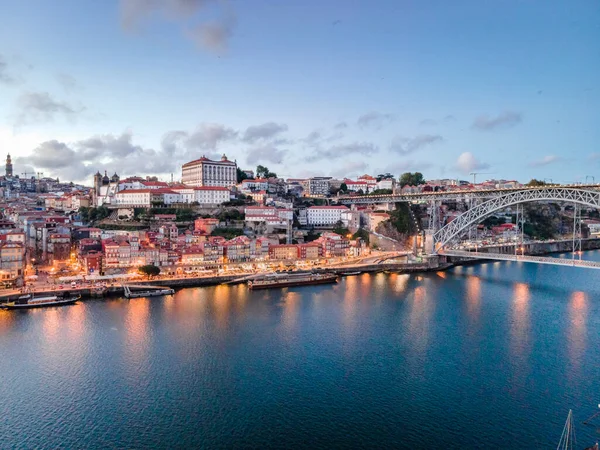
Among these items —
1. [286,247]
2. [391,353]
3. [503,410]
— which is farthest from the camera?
[286,247]

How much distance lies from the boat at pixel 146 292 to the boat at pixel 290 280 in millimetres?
2957

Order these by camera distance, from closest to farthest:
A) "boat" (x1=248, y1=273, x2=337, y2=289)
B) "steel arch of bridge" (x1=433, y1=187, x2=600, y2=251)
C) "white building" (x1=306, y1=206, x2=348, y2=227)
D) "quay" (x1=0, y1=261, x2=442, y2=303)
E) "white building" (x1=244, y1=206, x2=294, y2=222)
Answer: "quay" (x1=0, y1=261, x2=442, y2=303), "steel arch of bridge" (x1=433, y1=187, x2=600, y2=251), "boat" (x1=248, y1=273, x2=337, y2=289), "white building" (x1=244, y1=206, x2=294, y2=222), "white building" (x1=306, y1=206, x2=348, y2=227)

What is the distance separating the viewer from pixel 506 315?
42.0ft

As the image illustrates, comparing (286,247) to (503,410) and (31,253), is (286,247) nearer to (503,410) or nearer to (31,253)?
(31,253)

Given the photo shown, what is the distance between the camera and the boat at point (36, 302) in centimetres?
1300

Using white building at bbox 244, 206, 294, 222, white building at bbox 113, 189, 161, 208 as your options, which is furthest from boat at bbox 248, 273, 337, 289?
white building at bbox 113, 189, 161, 208

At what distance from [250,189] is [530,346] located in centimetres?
2201

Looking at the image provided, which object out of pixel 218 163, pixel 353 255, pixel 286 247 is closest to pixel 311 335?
pixel 286 247

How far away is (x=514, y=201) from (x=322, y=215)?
38.4 feet

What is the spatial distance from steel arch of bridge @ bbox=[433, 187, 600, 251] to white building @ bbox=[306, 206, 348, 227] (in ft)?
22.5

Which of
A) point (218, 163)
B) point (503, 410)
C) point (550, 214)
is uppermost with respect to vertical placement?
point (218, 163)

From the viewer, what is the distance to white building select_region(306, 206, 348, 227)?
26.8m

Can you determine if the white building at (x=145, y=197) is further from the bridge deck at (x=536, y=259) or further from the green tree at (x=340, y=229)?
the bridge deck at (x=536, y=259)

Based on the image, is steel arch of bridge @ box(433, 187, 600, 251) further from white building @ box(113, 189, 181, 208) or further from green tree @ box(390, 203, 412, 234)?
white building @ box(113, 189, 181, 208)
